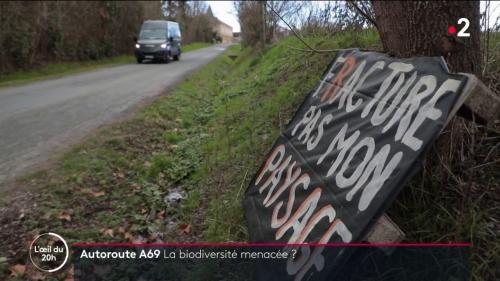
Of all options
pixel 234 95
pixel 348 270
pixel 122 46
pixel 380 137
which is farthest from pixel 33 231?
pixel 122 46

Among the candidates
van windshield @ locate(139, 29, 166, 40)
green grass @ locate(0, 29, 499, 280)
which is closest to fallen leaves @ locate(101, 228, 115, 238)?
green grass @ locate(0, 29, 499, 280)

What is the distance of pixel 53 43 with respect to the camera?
61.0 feet

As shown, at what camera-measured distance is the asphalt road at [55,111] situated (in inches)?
225

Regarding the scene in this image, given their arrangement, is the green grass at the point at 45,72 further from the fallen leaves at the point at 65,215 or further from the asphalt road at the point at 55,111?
the fallen leaves at the point at 65,215

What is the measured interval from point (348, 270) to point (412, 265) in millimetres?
384

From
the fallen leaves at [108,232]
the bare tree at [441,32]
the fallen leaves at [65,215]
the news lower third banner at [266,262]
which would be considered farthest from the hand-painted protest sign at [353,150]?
the fallen leaves at [65,215]

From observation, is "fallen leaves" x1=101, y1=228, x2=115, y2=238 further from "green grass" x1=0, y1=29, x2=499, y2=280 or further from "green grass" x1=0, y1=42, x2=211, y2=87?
"green grass" x1=0, y1=42, x2=211, y2=87

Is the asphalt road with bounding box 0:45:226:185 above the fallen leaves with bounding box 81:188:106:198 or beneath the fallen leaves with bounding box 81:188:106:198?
above

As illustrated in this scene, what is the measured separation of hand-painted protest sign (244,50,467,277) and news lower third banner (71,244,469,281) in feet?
0.25

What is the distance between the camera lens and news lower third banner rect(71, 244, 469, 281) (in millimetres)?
2502

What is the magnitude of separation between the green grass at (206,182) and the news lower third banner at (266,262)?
0.50ft

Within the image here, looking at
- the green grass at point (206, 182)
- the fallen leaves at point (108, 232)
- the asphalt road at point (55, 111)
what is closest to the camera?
the green grass at point (206, 182)

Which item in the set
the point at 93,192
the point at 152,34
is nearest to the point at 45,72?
the point at 152,34

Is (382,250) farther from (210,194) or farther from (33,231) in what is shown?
(33,231)
